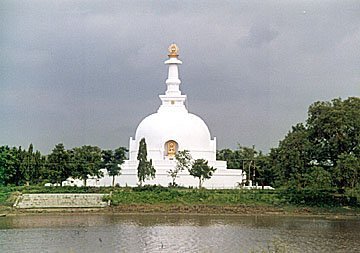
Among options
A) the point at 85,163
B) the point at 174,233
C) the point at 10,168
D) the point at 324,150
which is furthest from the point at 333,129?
the point at 10,168

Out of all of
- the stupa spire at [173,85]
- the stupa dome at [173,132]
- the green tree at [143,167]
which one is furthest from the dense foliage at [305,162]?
the stupa spire at [173,85]

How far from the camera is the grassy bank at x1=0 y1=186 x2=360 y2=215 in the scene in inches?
1563

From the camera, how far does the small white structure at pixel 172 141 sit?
2023 inches

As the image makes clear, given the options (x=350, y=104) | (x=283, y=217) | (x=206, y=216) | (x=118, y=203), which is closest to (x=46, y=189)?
(x=118, y=203)

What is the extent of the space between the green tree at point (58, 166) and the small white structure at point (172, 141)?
16.8ft

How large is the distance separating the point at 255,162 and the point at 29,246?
3129cm

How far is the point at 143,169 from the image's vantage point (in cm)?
4684

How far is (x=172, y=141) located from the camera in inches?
2131

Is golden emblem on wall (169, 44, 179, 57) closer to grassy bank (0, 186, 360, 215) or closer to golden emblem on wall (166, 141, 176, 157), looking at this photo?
golden emblem on wall (166, 141, 176, 157)

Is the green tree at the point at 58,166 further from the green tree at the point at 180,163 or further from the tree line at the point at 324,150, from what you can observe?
the tree line at the point at 324,150

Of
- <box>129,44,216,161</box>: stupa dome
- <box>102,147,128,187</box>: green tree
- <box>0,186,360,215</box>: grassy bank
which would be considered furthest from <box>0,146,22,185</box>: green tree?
<box>129,44,216,161</box>: stupa dome

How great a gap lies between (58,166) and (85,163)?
193cm

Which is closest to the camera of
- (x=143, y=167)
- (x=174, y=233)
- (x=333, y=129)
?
(x=174, y=233)

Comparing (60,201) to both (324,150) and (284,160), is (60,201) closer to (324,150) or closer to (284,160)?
(284,160)
